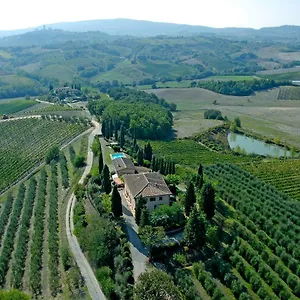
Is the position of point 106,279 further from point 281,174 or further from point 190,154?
point 190,154

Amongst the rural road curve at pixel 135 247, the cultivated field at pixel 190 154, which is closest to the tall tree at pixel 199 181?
the rural road curve at pixel 135 247

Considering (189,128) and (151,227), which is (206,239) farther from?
(189,128)

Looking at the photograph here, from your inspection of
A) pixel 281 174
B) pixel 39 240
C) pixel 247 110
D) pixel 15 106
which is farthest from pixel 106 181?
pixel 15 106

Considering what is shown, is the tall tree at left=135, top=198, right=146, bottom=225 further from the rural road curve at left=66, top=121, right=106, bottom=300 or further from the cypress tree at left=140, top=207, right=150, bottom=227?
the rural road curve at left=66, top=121, right=106, bottom=300

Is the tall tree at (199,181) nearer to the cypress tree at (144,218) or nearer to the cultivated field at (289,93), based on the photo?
the cypress tree at (144,218)

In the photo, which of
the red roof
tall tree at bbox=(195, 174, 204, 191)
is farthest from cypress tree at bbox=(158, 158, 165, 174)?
tall tree at bbox=(195, 174, 204, 191)
